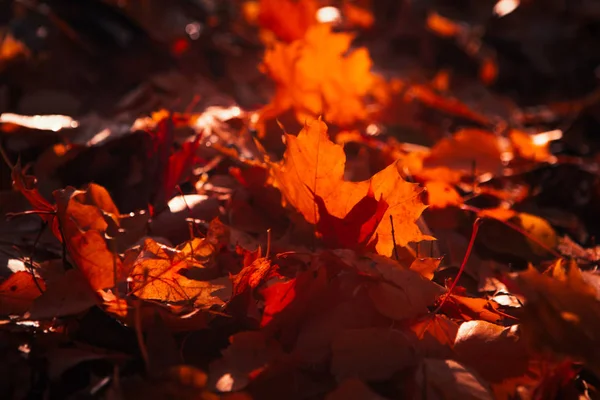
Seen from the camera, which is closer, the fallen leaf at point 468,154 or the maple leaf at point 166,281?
the maple leaf at point 166,281

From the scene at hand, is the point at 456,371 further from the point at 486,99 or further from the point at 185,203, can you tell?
the point at 486,99

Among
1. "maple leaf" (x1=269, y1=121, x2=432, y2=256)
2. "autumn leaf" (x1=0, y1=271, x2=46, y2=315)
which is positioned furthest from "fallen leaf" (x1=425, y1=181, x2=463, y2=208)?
"autumn leaf" (x1=0, y1=271, x2=46, y2=315)

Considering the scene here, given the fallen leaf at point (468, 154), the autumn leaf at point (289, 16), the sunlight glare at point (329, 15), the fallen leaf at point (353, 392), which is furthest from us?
the sunlight glare at point (329, 15)

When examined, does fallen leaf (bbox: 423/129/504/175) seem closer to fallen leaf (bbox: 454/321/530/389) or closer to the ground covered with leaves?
the ground covered with leaves

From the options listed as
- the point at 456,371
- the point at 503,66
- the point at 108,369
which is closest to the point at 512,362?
the point at 456,371

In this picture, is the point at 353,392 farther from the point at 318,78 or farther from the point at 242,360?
the point at 318,78

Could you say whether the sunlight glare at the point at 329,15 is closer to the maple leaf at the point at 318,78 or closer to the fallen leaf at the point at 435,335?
the maple leaf at the point at 318,78

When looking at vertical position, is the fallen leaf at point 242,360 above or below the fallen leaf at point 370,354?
above

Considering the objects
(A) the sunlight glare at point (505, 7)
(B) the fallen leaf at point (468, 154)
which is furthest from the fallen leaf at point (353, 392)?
(A) the sunlight glare at point (505, 7)

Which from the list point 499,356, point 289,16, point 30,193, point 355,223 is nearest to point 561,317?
point 499,356
